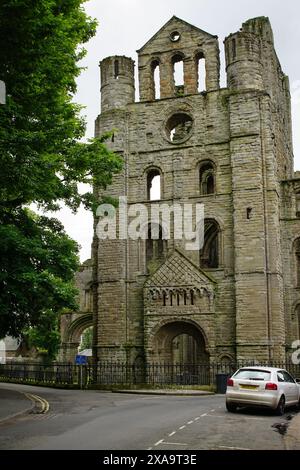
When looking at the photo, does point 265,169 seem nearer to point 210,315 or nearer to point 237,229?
point 237,229

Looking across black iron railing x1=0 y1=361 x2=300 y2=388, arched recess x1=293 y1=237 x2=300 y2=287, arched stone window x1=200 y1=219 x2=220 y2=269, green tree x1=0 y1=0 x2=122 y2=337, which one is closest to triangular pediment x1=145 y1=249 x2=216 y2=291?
arched stone window x1=200 y1=219 x2=220 y2=269

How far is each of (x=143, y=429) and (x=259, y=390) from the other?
13.3 feet

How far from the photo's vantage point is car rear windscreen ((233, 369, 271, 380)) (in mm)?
14828

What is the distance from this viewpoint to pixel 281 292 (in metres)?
29.6

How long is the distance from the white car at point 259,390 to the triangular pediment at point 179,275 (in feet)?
45.8

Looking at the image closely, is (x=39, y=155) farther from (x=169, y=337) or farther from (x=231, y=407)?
(x=169, y=337)

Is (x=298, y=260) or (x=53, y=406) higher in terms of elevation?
(x=298, y=260)

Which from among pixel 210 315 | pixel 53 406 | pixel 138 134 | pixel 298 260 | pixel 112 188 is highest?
pixel 138 134

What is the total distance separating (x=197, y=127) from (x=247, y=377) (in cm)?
1980

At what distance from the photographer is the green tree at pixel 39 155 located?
12.9 metres

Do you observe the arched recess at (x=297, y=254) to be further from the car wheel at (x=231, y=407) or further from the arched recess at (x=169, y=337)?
the car wheel at (x=231, y=407)

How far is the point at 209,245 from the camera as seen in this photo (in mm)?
35594

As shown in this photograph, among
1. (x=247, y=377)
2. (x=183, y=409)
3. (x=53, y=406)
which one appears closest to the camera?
(x=247, y=377)
